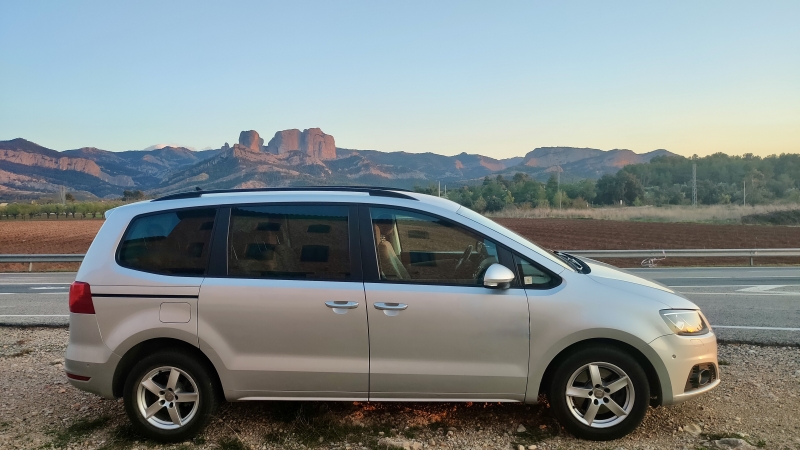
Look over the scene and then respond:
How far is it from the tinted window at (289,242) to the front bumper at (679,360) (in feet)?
7.39

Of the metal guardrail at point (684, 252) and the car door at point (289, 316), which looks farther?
the metal guardrail at point (684, 252)

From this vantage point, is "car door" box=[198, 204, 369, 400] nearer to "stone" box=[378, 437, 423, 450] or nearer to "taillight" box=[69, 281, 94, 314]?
"stone" box=[378, 437, 423, 450]

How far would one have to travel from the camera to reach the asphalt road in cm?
689

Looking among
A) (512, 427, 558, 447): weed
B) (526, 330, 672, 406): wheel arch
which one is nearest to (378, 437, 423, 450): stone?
(512, 427, 558, 447): weed

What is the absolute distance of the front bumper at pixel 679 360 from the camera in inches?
142

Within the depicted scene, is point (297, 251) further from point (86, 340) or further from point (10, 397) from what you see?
point (10, 397)

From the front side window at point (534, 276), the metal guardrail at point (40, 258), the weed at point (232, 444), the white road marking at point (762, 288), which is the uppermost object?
the front side window at point (534, 276)

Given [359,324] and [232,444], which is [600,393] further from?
[232,444]

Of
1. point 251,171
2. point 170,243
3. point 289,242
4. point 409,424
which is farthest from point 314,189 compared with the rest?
point 251,171

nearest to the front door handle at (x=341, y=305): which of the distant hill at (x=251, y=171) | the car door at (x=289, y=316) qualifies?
the car door at (x=289, y=316)

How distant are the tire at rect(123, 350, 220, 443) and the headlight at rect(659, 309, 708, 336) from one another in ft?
10.7

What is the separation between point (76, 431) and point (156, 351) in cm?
100

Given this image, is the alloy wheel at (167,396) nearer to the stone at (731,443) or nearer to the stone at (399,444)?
the stone at (399,444)

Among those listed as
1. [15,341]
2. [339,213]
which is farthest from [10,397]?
[339,213]
